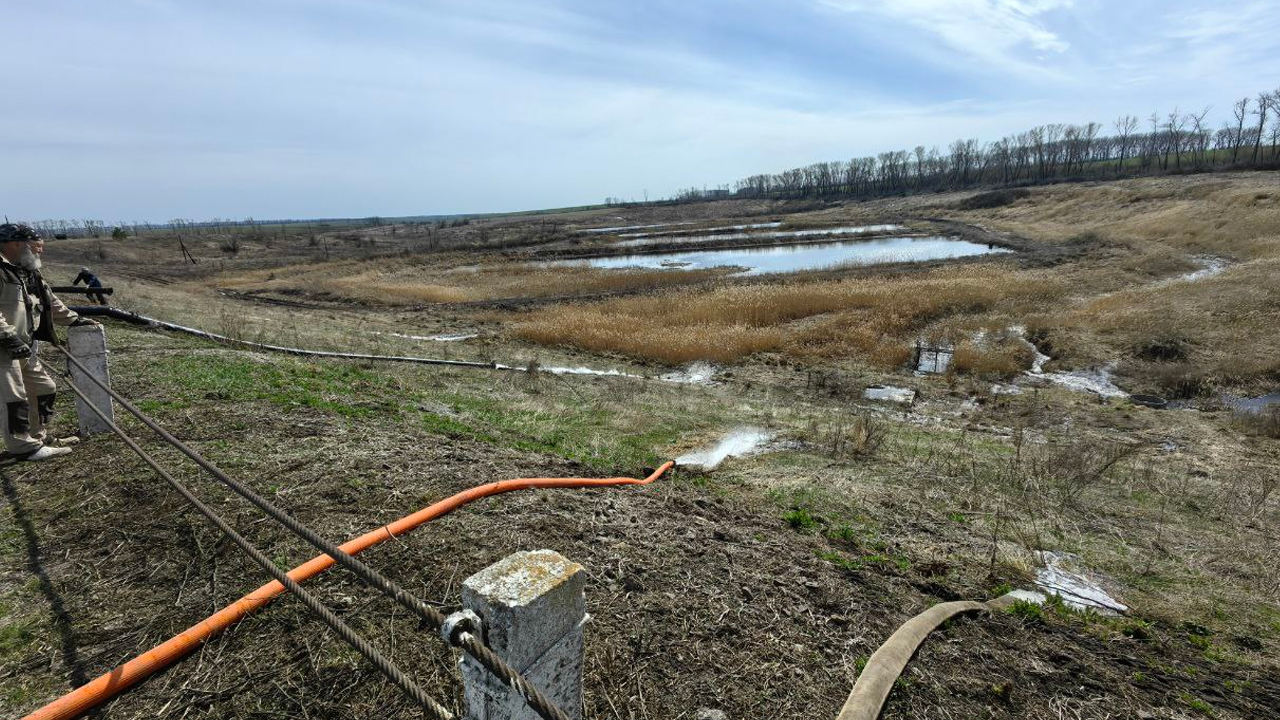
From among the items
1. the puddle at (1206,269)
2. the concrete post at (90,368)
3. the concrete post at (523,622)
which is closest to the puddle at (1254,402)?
the puddle at (1206,269)

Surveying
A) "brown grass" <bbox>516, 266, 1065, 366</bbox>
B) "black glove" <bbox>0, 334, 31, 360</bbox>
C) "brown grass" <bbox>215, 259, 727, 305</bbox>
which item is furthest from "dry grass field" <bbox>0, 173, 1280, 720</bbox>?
"brown grass" <bbox>215, 259, 727, 305</bbox>

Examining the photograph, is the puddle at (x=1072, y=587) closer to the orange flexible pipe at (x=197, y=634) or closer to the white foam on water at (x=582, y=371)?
the orange flexible pipe at (x=197, y=634)

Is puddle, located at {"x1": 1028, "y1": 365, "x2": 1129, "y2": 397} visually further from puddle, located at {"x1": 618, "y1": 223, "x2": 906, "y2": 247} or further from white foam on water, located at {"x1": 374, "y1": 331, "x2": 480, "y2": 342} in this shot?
puddle, located at {"x1": 618, "y1": 223, "x2": 906, "y2": 247}

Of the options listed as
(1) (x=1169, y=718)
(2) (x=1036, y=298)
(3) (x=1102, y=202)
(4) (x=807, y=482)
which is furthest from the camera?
(3) (x=1102, y=202)

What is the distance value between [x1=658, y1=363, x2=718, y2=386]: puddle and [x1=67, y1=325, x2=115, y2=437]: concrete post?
471 inches

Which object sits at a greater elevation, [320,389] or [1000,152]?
[1000,152]

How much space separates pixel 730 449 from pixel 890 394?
7195 mm

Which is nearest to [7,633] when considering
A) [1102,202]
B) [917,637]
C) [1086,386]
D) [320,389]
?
[917,637]

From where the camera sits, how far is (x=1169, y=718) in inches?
136

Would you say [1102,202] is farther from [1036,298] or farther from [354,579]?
[354,579]

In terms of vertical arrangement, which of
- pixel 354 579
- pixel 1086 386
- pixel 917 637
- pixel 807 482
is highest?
pixel 354 579

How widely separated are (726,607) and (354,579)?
8.29 ft

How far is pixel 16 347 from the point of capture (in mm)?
5113

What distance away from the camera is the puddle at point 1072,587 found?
16.3ft
